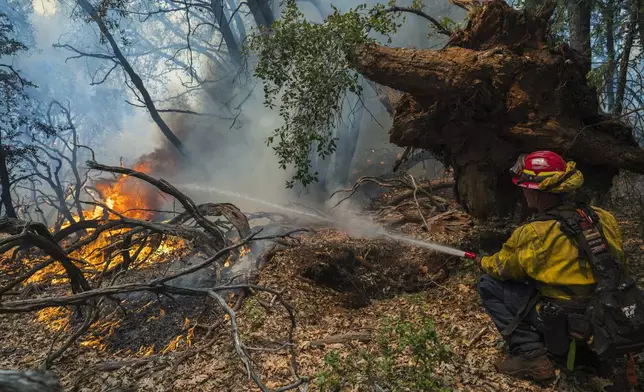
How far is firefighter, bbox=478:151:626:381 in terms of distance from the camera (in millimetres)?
2902

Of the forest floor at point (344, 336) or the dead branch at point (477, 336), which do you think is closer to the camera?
the forest floor at point (344, 336)

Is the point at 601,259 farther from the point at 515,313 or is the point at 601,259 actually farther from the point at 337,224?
the point at 337,224

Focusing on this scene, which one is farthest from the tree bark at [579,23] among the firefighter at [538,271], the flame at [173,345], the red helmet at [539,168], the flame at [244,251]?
the flame at [173,345]

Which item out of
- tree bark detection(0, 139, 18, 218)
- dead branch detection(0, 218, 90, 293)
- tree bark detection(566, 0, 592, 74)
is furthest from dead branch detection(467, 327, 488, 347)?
tree bark detection(0, 139, 18, 218)

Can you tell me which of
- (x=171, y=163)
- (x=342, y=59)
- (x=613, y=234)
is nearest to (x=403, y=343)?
(x=613, y=234)

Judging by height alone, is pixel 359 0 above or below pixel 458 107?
above

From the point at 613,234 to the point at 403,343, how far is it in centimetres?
184

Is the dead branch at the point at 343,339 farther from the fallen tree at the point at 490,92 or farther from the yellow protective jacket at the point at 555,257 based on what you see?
the fallen tree at the point at 490,92

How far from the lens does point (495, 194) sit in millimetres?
5711

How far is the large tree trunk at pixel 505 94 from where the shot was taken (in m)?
4.82

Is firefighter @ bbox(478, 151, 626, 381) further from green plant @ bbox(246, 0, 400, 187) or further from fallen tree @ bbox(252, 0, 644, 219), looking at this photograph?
green plant @ bbox(246, 0, 400, 187)

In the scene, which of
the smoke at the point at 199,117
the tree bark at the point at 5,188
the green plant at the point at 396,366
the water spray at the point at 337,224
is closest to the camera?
the green plant at the point at 396,366

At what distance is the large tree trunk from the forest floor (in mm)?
1368

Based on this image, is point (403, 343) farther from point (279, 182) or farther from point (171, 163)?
point (171, 163)
